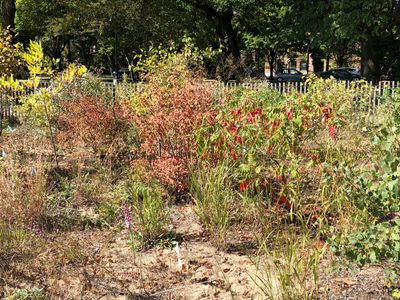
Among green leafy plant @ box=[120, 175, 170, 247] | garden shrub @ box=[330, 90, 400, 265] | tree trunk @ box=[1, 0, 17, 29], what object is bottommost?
green leafy plant @ box=[120, 175, 170, 247]

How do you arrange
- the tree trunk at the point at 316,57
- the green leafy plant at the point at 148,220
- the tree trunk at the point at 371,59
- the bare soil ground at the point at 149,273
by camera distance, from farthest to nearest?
the tree trunk at the point at 316,57, the tree trunk at the point at 371,59, the green leafy plant at the point at 148,220, the bare soil ground at the point at 149,273

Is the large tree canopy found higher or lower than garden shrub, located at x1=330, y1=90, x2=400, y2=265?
higher

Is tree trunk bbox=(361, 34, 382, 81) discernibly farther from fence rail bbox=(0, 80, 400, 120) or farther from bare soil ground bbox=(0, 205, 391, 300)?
bare soil ground bbox=(0, 205, 391, 300)

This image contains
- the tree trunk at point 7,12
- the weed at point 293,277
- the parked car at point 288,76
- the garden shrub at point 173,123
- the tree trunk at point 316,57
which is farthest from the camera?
the tree trunk at point 316,57

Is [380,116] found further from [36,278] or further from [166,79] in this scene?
[36,278]

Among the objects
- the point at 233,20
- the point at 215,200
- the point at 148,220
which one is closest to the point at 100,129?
the point at 148,220

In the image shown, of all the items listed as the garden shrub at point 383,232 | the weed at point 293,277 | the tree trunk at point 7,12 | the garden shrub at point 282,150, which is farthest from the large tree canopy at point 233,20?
the garden shrub at point 383,232

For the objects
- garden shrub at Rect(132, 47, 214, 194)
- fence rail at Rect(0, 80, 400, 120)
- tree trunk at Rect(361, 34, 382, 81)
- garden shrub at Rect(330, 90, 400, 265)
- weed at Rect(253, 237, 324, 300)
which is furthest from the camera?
tree trunk at Rect(361, 34, 382, 81)

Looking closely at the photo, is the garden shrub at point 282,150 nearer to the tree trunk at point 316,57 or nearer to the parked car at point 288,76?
the parked car at point 288,76

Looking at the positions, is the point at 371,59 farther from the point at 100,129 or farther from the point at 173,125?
the point at 173,125

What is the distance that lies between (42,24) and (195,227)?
108 ft

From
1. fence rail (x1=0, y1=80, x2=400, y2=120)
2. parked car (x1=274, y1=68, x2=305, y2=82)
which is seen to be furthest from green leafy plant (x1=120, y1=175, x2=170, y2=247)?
parked car (x1=274, y1=68, x2=305, y2=82)

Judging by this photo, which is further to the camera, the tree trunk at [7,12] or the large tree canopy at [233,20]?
the large tree canopy at [233,20]

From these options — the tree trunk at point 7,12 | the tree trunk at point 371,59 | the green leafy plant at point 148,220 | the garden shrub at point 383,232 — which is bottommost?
the green leafy plant at point 148,220
